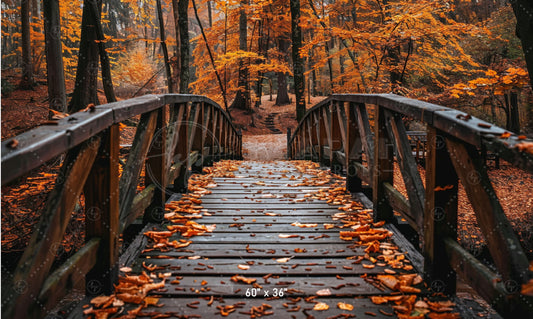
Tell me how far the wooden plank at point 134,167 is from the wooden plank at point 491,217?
2008 millimetres

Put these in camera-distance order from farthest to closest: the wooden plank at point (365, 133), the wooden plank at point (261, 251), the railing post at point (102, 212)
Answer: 1. the wooden plank at point (365, 133)
2. the wooden plank at point (261, 251)
3. the railing post at point (102, 212)

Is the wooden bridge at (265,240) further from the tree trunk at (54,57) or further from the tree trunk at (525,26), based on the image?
the tree trunk at (54,57)

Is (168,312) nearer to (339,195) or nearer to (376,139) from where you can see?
(376,139)

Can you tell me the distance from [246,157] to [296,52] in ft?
20.0

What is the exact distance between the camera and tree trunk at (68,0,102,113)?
806cm

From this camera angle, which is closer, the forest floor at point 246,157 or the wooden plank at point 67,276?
the wooden plank at point 67,276

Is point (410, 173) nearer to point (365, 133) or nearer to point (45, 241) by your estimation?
point (365, 133)

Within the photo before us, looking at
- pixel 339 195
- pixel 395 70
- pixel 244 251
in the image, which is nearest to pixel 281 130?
pixel 395 70

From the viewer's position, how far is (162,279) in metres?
2.19

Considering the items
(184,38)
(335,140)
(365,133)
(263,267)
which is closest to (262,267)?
(263,267)

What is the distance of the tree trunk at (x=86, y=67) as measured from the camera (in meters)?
8.06

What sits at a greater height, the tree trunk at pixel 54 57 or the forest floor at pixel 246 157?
the tree trunk at pixel 54 57

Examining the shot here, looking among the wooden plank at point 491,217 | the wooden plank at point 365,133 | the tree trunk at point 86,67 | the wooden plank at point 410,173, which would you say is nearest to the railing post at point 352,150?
the wooden plank at point 365,133

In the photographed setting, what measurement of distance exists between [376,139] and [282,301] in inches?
73.1
